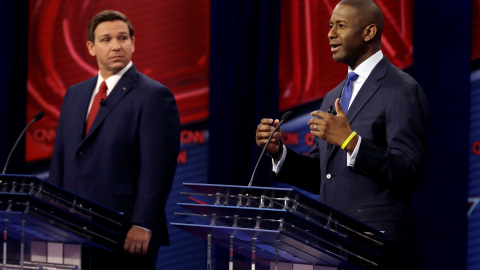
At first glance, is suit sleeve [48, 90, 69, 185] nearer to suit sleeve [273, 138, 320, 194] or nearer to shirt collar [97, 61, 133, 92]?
shirt collar [97, 61, 133, 92]

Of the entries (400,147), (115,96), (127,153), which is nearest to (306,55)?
(115,96)

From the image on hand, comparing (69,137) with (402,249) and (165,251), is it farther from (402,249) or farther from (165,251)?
(165,251)

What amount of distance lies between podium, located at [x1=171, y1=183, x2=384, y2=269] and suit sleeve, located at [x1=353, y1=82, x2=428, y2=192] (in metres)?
0.28

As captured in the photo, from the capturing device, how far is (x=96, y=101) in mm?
3105

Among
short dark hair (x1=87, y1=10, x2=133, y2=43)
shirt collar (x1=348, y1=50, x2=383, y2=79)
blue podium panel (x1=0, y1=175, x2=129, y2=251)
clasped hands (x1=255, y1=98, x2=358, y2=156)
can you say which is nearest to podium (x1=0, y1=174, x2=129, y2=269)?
blue podium panel (x1=0, y1=175, x2=129, y2=251)

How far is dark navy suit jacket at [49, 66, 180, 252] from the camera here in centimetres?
290

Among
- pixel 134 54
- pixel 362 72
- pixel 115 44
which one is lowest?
pixel 362 72

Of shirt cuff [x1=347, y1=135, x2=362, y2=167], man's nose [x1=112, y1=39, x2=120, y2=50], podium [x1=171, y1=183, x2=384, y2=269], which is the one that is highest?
man's nose [x1=112, y1=39, x2=120, y2=50]

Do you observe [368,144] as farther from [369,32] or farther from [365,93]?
[369,32]

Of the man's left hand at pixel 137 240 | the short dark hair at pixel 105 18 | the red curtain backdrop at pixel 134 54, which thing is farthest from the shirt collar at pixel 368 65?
the red curtain backdrop at pixel 134 54

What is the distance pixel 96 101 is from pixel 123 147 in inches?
11.0

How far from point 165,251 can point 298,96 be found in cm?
133

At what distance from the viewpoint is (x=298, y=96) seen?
14.7 ft

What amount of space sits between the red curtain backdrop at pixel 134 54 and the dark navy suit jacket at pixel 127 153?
1.65m
